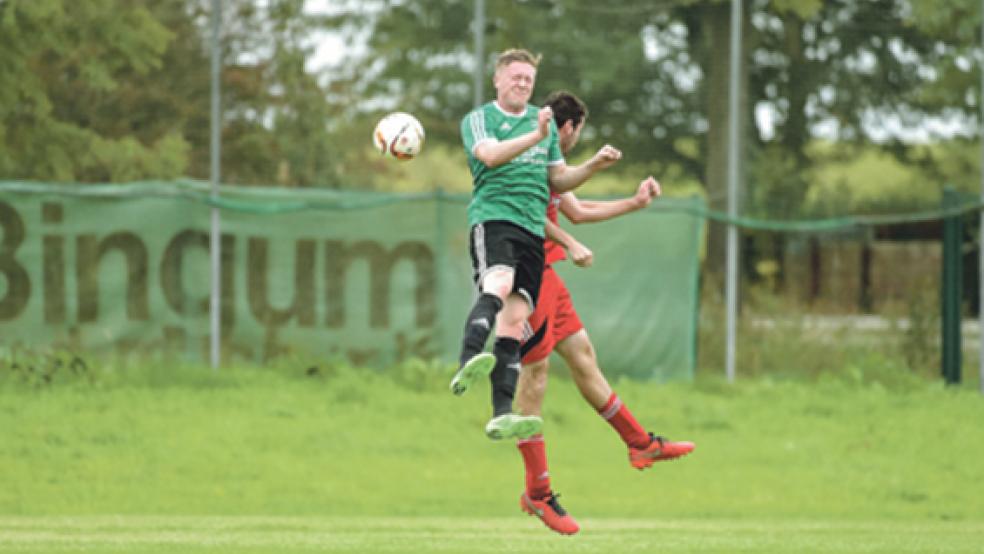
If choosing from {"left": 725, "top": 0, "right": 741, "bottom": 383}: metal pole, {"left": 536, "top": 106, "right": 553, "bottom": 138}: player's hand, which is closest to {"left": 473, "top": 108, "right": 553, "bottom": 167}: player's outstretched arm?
{"left": 536, "top": 106, "right": 553, "bottom": 138}: player's hand

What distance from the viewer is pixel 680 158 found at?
54.9ft

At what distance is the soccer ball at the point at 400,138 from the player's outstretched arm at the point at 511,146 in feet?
1.70

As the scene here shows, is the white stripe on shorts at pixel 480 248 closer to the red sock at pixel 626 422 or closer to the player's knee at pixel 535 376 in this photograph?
the player's knee at pixel 535 376

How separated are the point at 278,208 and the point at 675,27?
4.63 metres

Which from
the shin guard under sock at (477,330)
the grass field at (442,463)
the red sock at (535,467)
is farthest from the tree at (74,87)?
the shin guard under sock at (477,330)

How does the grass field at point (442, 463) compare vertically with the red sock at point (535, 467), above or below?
below

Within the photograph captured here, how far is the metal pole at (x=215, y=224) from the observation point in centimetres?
1570

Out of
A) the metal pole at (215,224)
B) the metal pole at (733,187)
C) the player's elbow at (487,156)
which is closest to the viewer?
the player's elbow at (487,156)

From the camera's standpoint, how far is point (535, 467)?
332 inches

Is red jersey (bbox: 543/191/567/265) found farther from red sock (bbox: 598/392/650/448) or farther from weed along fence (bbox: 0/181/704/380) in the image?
weed along fence (bbox: 0/181/704/380)

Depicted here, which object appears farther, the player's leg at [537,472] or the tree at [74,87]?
the tree at [74,87]

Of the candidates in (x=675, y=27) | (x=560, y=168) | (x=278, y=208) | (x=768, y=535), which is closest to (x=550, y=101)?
(x=560, y=168)

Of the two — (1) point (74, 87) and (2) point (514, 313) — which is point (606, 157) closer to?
(2) point (514, 313)

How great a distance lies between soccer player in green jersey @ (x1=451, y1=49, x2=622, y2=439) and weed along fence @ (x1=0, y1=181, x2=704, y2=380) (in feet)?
25.6
